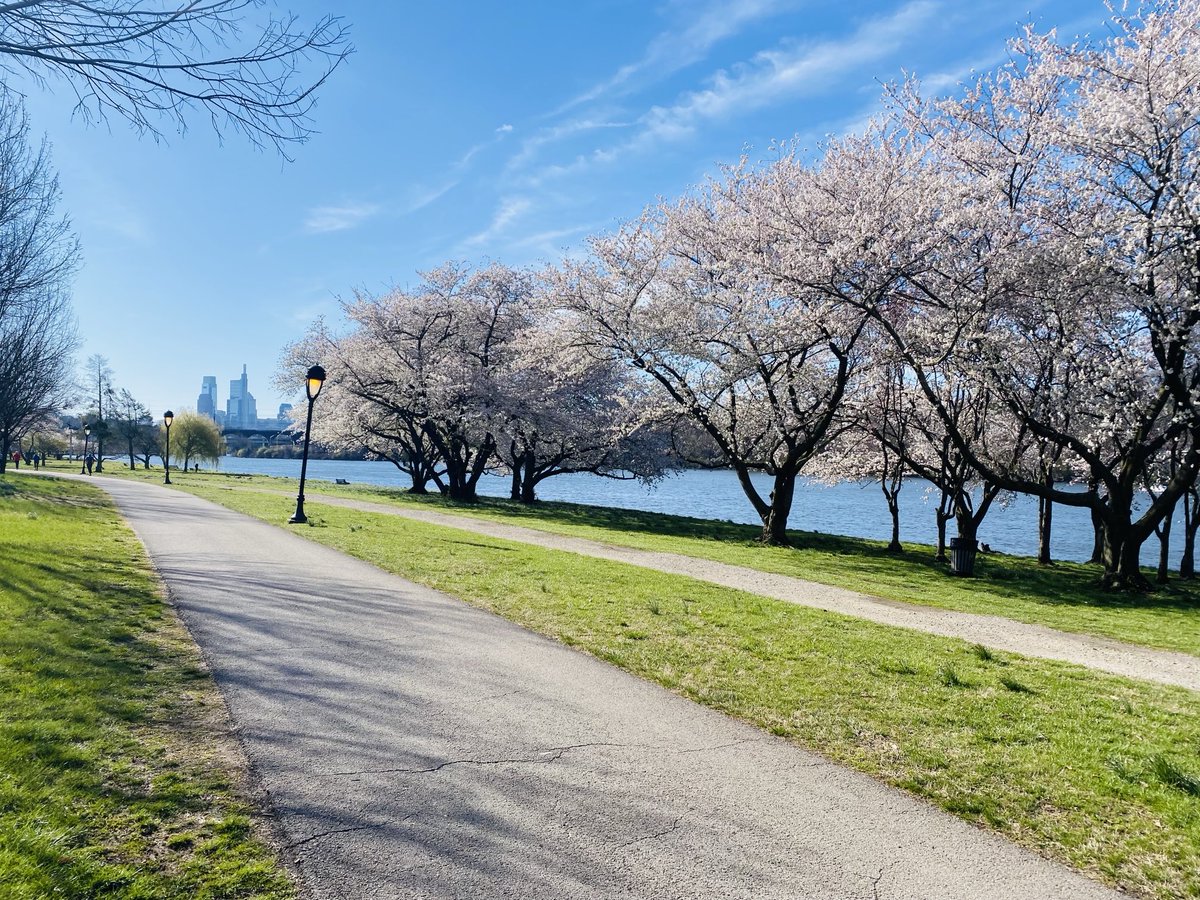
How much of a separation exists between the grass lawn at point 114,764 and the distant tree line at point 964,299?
14.3m

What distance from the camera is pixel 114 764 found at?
3.72 meters

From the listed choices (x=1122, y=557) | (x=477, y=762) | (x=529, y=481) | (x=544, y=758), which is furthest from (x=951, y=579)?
(x=529, y=481)

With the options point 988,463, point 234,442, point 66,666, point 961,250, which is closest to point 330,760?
point 66,666

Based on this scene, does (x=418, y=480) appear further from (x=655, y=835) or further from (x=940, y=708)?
(x=655, y=835)

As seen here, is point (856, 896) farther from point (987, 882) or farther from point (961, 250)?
point (961, 250)

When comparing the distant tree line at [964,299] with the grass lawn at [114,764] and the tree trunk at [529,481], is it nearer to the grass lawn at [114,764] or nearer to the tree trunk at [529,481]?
the tree trunk at [529,481]

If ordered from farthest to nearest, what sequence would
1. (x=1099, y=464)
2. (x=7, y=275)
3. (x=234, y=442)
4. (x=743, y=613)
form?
(x=234, y=442)
(x=7, y=275)
(x=1099, y=464)
(x=743, y=613)

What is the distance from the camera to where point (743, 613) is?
8617 millimetres

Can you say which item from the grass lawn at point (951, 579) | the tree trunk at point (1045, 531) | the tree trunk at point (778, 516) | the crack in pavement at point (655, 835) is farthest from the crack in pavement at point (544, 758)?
the tree trunk at point (1045, 531)

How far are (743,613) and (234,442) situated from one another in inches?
4887

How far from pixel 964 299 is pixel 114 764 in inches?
631

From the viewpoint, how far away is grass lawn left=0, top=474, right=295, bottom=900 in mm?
2771

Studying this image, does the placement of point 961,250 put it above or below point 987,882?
above

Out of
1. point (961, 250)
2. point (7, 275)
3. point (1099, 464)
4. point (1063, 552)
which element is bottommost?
point (1063, 552)
